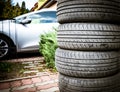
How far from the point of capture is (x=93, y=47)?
2115 millimetres

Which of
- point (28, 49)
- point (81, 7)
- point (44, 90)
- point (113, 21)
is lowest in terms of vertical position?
point (44, 90)

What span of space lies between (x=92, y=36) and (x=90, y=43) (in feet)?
0.26

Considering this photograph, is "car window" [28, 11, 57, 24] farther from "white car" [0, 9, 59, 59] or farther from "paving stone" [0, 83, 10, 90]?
"paving stone" [0, 83, 10, 90]

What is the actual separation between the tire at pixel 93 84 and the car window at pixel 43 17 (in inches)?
163

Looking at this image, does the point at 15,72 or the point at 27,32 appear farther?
the point at 27,32

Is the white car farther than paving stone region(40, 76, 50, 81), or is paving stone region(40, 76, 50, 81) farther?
the white car

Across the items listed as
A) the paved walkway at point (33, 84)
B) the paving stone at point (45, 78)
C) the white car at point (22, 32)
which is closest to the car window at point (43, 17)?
the white car at point (22, 32)

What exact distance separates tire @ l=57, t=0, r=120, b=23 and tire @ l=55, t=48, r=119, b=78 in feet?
1.19

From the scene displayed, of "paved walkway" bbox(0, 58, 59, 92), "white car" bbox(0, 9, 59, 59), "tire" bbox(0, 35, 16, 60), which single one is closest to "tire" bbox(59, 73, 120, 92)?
"paved walkway" bbox(0, 58, 59, 92)

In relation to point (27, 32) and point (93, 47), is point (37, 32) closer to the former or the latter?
point (27, 32)

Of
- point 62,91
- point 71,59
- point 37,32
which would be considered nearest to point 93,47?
point 71,59

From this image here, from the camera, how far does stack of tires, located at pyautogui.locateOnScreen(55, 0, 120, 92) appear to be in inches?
82.2

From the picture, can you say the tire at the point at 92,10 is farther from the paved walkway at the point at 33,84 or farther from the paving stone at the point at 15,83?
the paving stone at the point at 15,83

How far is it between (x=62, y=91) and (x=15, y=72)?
2.18 metres
